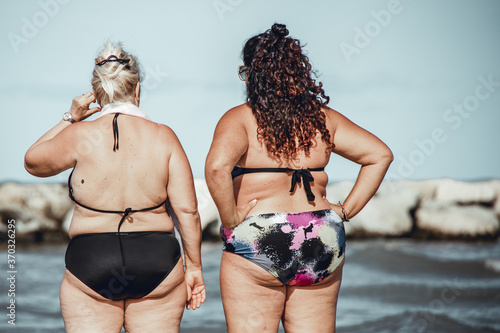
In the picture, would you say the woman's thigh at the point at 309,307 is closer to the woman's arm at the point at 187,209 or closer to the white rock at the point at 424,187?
the woman's arm at the point at 187,209

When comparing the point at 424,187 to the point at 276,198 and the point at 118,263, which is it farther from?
the point at 118,263

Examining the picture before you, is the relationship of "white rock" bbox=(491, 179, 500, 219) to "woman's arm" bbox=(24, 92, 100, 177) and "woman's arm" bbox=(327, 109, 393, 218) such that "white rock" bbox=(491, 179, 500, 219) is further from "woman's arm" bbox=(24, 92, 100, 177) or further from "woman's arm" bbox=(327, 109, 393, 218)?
"woman's arm" bbox=(24, 92, 100, 177)

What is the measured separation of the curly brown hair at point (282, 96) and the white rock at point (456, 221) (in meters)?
8.04

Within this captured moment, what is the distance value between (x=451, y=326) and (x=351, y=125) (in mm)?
3135

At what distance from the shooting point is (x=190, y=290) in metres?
2.35

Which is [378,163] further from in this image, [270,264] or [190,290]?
[190,290]

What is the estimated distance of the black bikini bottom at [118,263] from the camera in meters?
2.05

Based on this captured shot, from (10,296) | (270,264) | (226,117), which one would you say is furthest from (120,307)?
(10,296)

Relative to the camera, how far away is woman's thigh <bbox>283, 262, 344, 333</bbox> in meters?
2.31

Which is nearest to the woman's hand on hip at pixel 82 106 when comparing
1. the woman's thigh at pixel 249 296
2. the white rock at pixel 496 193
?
the woman's thigh at pixel 249 296

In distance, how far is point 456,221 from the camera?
9.60 metres

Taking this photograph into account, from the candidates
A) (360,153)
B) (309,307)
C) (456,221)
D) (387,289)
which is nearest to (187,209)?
(309,307)

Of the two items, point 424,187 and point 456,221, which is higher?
point 424,187

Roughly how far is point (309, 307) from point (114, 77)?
4.27 ft
